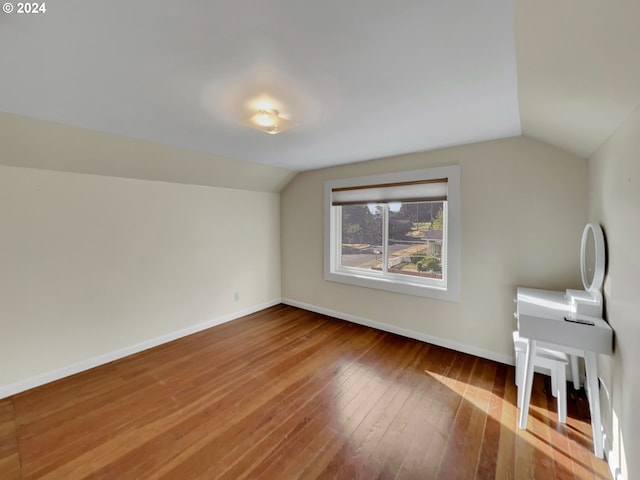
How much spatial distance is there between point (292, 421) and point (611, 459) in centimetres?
189

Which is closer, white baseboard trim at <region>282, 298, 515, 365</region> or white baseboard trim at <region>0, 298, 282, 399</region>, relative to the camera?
white baseboard trim at <region>0, 298, 282, 399</region>

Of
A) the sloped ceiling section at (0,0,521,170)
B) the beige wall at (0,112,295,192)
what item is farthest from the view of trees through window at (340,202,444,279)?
the beige wall at (0,112,295,192)

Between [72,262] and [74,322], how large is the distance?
0.58 meters

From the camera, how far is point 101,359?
2.72 meters

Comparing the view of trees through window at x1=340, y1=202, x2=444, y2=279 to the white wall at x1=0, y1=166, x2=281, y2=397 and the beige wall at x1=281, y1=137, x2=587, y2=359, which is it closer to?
the beige wall at x1=281, y1=137, x2=587, y2=359

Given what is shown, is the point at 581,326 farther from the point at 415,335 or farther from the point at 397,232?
the point at 397,232

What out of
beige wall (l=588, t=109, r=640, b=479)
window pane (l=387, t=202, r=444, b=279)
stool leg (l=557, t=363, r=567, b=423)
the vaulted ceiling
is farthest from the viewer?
window pane (l=387, t=202, r=444, b=279)

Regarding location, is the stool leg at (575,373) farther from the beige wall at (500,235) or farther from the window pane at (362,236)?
the window pane at (362,236)

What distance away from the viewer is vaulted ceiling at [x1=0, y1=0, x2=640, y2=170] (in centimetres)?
98

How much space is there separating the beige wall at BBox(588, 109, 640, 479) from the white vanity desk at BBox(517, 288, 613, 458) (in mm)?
53

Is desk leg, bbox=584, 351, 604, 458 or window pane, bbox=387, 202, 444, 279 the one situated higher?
window pane, bbox=387, 202, 444, 279

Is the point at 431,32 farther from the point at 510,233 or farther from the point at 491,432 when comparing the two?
the point at 491,432

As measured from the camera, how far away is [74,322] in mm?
Answer: 2566

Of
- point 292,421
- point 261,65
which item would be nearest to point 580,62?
point 261,65
